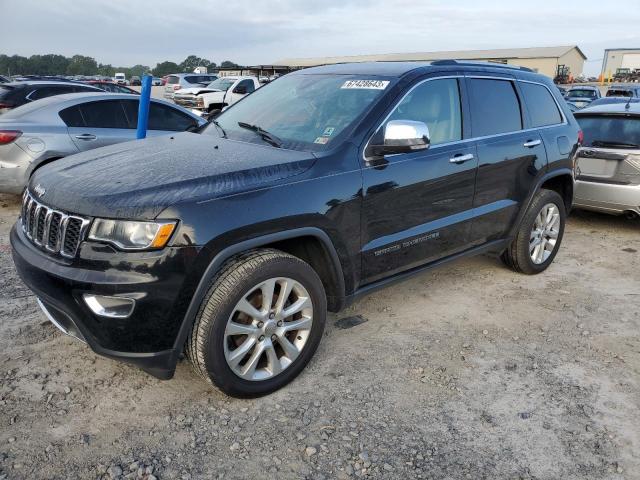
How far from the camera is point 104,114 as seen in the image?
679cm

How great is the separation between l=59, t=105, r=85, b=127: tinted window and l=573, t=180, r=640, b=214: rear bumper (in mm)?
6052

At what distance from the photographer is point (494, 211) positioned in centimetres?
419

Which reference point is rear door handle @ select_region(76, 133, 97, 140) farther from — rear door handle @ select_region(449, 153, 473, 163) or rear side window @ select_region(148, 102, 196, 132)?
rear door handle @ select_region(449, 153, 473, 163)

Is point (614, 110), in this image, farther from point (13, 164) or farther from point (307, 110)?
point (13, 164)

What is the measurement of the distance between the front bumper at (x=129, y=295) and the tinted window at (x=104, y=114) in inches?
179

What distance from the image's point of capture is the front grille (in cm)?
252

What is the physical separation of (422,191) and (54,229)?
86.0 inches

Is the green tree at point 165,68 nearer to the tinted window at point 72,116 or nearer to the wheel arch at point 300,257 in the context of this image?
the tinted window at point 72,116

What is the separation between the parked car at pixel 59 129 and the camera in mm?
6062

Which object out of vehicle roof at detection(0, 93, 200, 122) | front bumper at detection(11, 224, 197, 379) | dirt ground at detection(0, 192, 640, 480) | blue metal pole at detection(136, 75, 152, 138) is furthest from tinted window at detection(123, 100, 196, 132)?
front bumper at detection(11, 224, 197, 379)

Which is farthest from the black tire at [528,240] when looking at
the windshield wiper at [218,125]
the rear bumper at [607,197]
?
the windshield wiper at [218,125]

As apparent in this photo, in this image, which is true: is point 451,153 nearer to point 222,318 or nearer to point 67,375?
point 222,318

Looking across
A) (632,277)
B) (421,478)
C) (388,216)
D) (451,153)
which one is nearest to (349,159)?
(388,216)

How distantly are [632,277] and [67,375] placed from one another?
4.84 meters
